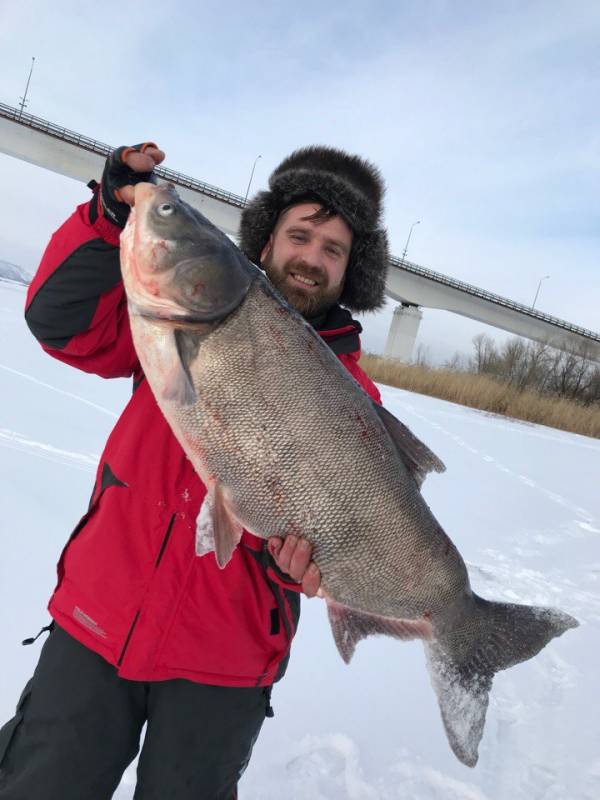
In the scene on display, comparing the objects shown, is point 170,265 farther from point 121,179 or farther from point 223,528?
point 223,528

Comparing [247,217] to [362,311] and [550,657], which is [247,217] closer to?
[362,311]

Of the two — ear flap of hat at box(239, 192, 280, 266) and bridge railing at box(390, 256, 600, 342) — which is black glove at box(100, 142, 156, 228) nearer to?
ear flap of hat at box(239, 192, 280, 266)

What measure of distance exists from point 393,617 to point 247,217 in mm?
2145

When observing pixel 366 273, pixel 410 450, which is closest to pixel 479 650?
pixel 410 450

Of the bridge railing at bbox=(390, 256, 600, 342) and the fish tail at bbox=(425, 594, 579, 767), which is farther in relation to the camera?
the bridge railing at bbox=(390, 256, 600, 342)

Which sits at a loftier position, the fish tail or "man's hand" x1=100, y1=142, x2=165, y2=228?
"man's hand" x1=100, y1=142, x2=165, y2=228

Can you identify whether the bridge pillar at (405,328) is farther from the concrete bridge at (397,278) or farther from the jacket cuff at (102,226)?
the jacket cuff at (102,226)

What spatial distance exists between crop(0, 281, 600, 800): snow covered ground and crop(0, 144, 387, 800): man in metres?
0.52

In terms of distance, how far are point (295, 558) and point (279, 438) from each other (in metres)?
0.38

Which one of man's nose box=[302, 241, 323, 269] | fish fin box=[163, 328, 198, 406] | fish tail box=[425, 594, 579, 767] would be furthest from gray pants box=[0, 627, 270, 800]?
man's nose box=[302, 241, 323, 269]

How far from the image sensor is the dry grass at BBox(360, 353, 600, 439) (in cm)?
1480

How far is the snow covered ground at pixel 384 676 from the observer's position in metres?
2.19

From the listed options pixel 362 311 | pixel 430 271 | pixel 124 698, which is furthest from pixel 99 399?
pixel 430 271

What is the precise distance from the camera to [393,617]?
1703 mm
